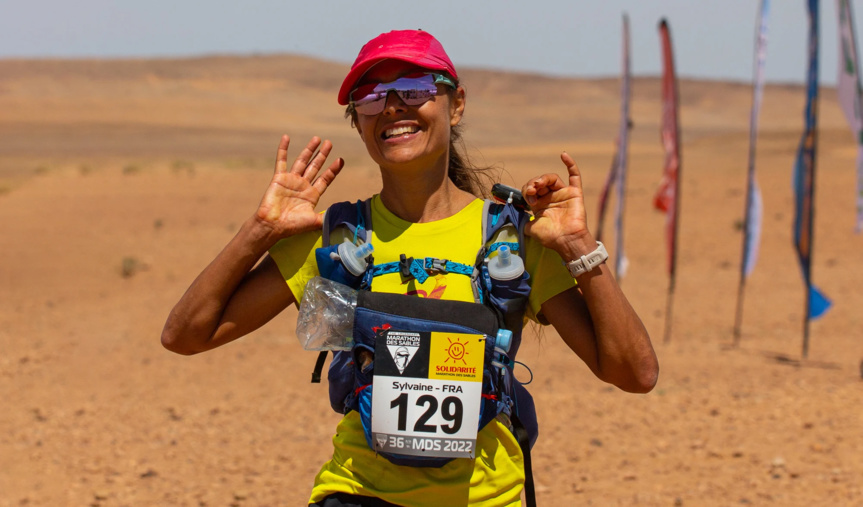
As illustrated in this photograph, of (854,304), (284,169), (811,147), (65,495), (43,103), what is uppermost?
(43,103)

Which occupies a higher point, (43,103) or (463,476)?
(43,103)

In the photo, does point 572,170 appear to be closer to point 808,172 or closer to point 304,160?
point 304,160

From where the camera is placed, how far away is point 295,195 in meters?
2.57

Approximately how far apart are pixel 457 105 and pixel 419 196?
0.31 meters

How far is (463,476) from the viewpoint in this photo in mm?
2408

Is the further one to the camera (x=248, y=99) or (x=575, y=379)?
(x=248, y=99)

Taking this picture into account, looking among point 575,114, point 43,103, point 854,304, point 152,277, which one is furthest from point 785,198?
point 575,114

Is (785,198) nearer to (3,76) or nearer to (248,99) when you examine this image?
(248,99)

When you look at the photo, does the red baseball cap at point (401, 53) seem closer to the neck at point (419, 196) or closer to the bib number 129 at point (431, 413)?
the neck at point (419, 196)

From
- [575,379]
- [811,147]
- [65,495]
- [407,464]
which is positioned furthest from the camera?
[811,147]

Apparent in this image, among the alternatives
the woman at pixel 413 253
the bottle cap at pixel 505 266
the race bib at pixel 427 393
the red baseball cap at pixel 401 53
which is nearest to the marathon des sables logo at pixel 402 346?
the race bib at pixel 427 393

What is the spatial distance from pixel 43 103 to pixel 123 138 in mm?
19922

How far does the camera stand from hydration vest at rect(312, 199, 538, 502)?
93.4 inches

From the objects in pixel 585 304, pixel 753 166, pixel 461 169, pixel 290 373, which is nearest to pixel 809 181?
pixel 753 166
